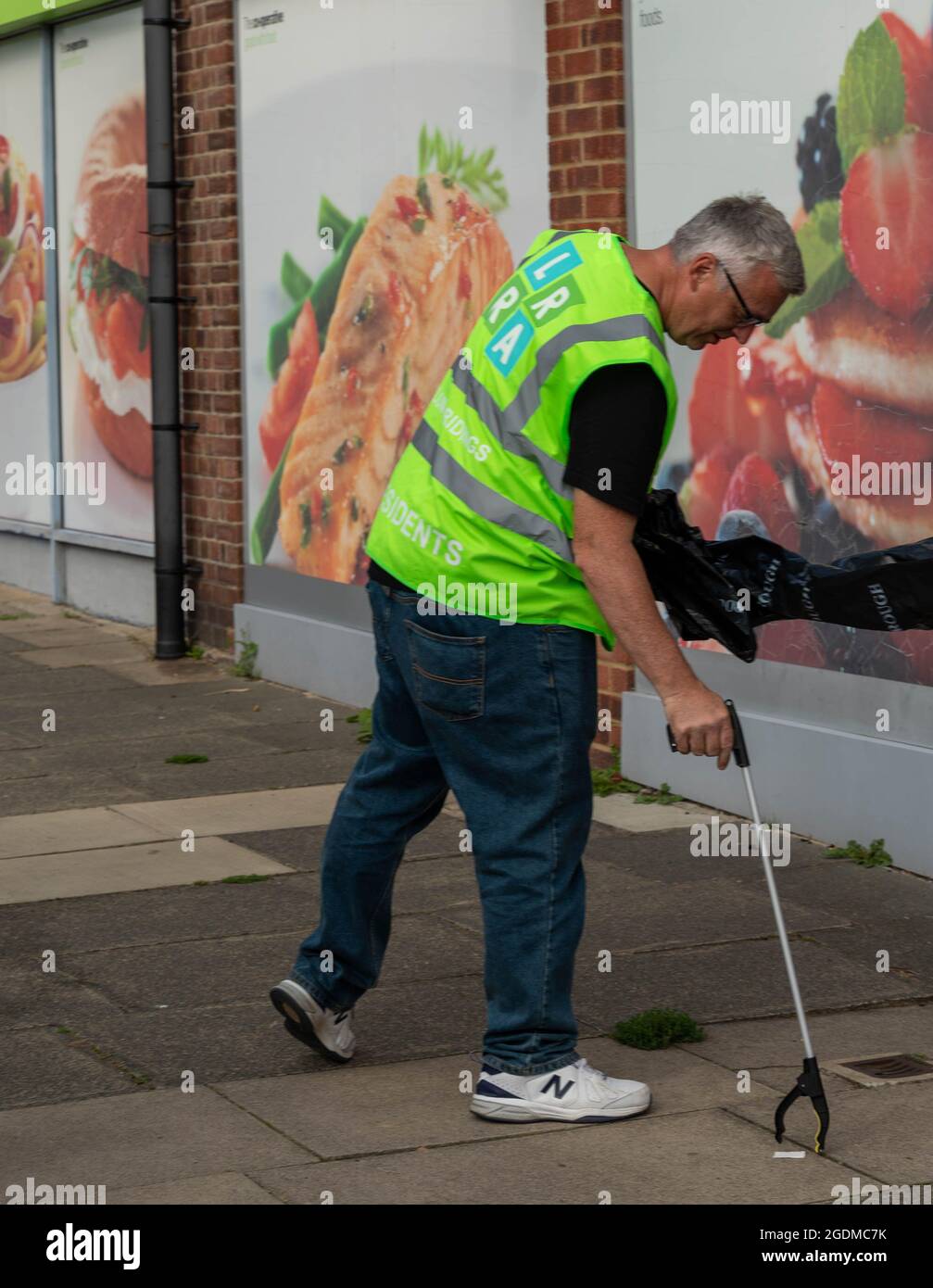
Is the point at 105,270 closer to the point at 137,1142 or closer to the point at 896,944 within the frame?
the point at 896,944

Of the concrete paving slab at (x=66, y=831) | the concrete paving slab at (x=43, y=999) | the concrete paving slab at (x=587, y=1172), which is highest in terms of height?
the concrete paving slab at (x=66, y=831)

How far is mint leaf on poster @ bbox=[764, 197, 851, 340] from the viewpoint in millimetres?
6828

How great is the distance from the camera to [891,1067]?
491cm

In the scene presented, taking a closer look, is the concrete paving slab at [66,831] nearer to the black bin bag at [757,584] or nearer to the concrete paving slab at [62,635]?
the black bin bag at [757,584]

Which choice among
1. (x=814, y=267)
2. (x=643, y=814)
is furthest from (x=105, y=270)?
(x=814, y=267)

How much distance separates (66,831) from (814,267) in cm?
319

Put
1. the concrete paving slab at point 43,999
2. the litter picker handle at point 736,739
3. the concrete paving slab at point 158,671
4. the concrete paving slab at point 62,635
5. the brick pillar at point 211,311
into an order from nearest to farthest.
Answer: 1. the litter picker handle at point 736,739
2. the concrete paving slab at point 43,999
3. the concrete paving slab at point 158,671
4. the brick pillar at point 211,311
5. the concrete paving slab at point 62,635

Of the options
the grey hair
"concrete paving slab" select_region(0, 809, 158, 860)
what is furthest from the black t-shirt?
"concrete paving slab" select_region(0, 809, 158, 860)

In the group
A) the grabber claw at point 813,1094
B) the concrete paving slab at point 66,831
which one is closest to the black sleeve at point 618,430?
the grabber claw at point 813,1094

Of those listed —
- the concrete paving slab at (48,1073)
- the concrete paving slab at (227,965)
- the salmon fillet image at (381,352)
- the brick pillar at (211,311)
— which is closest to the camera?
the concrete paving slab at (48,1073)

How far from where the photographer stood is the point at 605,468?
4234 mm

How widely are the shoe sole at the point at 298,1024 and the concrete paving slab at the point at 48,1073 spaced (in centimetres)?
38

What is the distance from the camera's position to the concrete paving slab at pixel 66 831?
7.21 meters

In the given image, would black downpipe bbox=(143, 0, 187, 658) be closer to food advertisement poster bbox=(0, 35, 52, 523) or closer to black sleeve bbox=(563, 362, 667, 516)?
food advertisement poster bbox=(0, 35, 52, 523)
